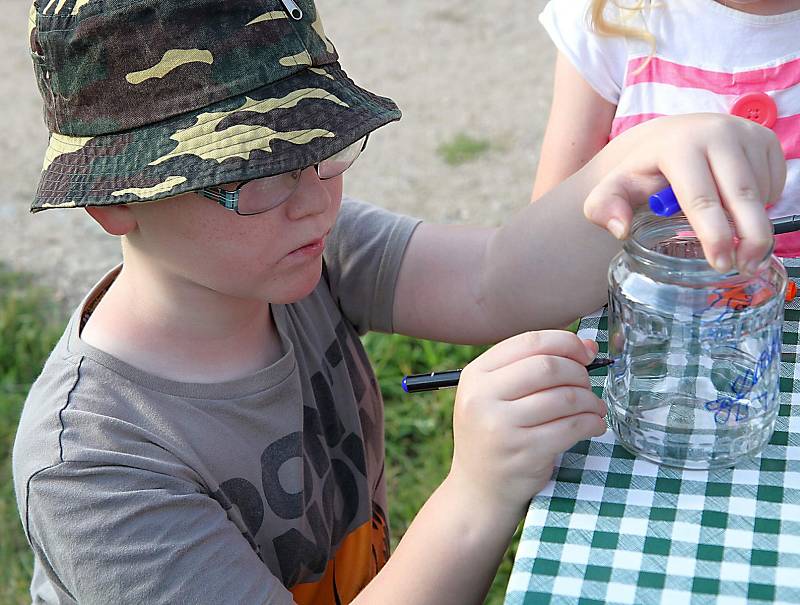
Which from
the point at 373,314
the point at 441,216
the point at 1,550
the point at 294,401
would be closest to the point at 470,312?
the point at 373,314

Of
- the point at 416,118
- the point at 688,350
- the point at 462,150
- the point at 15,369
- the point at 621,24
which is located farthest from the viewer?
the point at 416,118

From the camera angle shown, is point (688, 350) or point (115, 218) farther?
point (115, 218)

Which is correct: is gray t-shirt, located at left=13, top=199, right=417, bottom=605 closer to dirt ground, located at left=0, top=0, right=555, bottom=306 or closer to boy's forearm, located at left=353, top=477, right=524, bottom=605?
boy's forearm, located at left=353, top=477, right=524, bottom=605

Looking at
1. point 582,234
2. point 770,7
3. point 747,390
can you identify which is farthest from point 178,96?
point 770,7

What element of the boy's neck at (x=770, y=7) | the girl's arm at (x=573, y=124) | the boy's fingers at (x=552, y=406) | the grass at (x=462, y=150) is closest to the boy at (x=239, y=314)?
the boy's fingers at (x=552, y=406)

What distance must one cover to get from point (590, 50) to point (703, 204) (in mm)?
842

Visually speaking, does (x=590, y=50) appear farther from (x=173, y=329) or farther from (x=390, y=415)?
(x=390, y=415)

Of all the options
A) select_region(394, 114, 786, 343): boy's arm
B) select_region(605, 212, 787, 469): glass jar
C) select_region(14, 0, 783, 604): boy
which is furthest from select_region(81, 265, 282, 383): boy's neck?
select_region(605, 212, 787, 469): glass jar

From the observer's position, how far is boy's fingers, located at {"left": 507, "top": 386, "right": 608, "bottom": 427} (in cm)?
98

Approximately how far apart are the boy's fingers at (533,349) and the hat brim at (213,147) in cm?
31

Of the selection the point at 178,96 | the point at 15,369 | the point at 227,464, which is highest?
the point at 178,96

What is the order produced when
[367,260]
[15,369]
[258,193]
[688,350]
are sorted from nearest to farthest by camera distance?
[688,350] → [258,193] → [367,260] → [15,369]

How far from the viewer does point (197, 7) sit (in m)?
1.17

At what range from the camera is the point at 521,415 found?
3.27 feet
